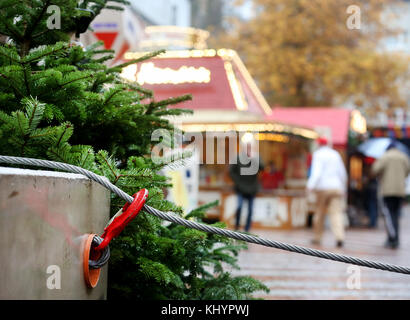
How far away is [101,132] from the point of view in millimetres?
2756

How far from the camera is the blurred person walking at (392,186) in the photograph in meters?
11.2

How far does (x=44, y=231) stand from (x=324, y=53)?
26840 mm

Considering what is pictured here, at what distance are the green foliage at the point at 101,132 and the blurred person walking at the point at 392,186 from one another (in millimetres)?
8620

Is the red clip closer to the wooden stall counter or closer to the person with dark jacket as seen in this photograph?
the person with dark jacket

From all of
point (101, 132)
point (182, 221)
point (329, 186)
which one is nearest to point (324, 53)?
point (329, 186)

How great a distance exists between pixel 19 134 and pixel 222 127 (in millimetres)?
14369

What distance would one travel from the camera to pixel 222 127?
16.4 meters

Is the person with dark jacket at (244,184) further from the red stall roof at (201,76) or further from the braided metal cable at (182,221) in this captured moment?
the braided metal cable at (182,221)

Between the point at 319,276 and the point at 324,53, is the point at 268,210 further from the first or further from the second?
the point at 324,53

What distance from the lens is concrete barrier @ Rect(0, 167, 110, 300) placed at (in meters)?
1.63

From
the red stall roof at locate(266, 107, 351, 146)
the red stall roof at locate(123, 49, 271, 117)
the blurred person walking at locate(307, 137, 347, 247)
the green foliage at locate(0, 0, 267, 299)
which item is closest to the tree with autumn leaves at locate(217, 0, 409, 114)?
the red stall roof at locate(266, 107, 351, 146)

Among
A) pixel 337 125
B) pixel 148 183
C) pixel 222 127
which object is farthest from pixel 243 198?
pixel 148 183

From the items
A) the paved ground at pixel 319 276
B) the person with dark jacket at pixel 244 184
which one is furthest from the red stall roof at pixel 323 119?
the paved ground at pixel 319 276

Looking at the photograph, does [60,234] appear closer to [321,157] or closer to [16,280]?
[16,280]
